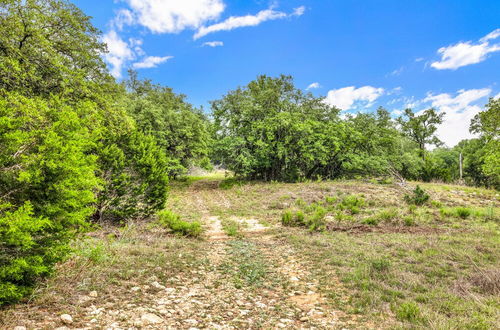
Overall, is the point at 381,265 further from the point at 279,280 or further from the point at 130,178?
the point at 130,178

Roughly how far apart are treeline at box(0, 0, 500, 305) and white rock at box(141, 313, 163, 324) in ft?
4.31

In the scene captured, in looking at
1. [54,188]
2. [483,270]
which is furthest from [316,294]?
[54,188]

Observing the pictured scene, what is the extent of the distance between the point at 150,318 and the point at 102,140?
226 inches

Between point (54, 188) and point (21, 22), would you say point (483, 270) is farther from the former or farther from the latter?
point (21, 22)

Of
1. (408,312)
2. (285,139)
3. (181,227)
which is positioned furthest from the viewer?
(285,139)

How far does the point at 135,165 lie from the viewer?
752 centimetres

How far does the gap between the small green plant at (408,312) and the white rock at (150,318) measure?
2.94 m

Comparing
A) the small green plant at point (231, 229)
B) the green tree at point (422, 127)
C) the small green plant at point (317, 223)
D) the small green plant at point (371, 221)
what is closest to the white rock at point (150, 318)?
the small green plant at point (231, 229)

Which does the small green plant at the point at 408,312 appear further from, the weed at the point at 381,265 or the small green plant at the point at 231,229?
the small green plant at the point at 231,229

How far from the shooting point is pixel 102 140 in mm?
7035

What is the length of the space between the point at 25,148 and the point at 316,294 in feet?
14.8

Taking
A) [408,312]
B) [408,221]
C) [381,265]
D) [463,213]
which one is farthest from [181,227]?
[463,213]

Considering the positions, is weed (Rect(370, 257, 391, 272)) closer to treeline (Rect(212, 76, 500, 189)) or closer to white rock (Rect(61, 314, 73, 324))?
white rock (Rect(61, 314, 73, 324))

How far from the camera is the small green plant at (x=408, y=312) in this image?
3015 millimetres
